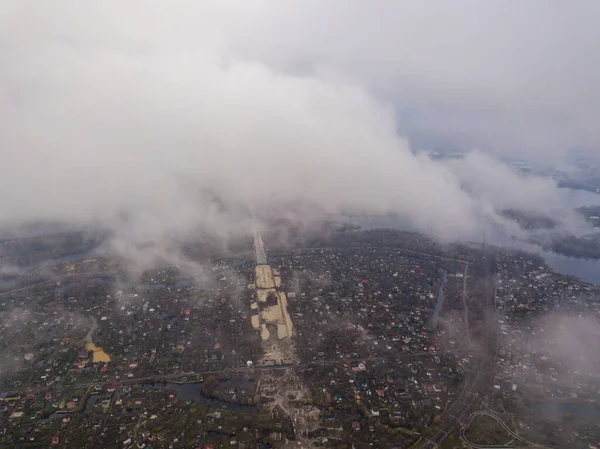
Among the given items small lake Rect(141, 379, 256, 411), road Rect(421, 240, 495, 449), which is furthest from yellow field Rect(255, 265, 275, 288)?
road Rect(421, 240, 495, 449)

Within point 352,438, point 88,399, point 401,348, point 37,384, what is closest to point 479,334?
point 401,348

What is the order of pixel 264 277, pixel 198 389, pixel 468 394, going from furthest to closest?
pixel 264 277 < pixel 198 389 < pixel 468 394

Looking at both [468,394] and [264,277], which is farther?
[264,277]

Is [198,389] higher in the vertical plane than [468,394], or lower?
lower

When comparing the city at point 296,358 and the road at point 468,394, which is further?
the city at point 296,358

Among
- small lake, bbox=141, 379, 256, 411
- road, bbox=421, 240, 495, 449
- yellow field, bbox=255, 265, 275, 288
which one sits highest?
yellow field, bbox=255, 265, 275, 288

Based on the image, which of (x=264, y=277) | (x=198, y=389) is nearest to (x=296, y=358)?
(x=198, y=389)

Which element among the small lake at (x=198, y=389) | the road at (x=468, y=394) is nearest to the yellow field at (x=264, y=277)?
the small lake at (x=198, y=389)

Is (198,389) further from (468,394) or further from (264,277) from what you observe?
(468,394)

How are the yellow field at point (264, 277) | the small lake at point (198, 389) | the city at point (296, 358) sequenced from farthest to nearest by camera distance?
1. the yellow field at point (264, 277)
2. the small lake at point (198, 389)
3. the city at point (296, 358)

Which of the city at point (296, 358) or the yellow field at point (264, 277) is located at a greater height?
the yellow field at point (264, 277)

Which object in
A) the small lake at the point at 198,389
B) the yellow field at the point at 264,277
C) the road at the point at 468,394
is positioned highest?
the yellow field at the point at 264,277

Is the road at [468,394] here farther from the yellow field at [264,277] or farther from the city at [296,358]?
the yellow field at [264,277]

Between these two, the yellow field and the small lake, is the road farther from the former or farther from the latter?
the yellow field
